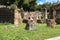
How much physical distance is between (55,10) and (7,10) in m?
8.67

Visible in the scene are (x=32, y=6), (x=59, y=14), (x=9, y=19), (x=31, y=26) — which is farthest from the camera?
(x=32, y=6)

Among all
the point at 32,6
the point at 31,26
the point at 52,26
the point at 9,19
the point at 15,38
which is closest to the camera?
the point at 15,38

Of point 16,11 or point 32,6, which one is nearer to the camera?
point 16,11

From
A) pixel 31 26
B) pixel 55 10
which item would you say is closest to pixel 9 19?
pixel 55 10

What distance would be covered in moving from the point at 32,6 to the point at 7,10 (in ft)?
67.7

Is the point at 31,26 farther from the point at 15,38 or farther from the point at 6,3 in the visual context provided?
the point at 6,3

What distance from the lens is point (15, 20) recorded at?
30.0m

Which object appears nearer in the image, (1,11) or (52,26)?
(52,26)

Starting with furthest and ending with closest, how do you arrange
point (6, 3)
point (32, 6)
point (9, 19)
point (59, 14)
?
point (32, 6)
point (6, 3)
point (59, 14)
point (9, 19)

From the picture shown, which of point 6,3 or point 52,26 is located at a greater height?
point 6,3

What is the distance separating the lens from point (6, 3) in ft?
142

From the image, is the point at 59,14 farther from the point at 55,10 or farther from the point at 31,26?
the point at 31,26

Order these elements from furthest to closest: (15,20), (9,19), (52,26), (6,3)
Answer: (6,3) < (9,19) < (15,20) < (52,26)

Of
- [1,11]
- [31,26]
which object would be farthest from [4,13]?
[31,26]
